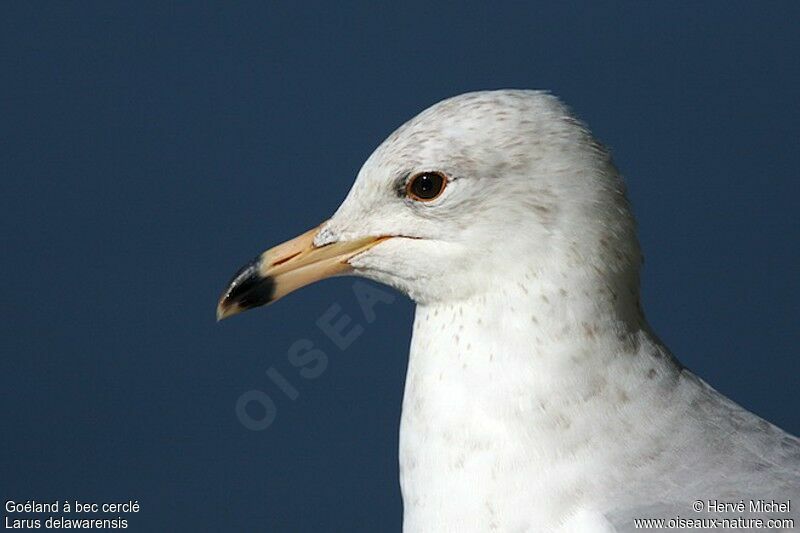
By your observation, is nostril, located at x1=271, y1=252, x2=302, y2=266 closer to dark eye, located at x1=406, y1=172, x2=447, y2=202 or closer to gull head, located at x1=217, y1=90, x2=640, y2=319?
gull head, located at x1=217, y1=90, x2=640, y2=319

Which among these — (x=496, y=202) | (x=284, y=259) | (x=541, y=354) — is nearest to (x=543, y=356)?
(x=541, y=354)

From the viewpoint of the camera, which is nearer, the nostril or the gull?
the gull

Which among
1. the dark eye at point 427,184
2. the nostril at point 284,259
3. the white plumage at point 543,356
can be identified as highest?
the dark eye at point 427,184

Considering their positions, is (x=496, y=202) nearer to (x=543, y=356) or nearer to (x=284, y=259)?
(x=543, y=356)

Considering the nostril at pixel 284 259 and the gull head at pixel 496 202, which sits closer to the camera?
the gull head at pixel 496 202

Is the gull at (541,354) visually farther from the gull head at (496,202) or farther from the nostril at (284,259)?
the nostril at (284,259)

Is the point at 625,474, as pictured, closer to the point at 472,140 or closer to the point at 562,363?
the point at 562,363

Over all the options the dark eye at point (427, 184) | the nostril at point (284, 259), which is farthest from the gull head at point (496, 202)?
the nostril at point (284, 259)

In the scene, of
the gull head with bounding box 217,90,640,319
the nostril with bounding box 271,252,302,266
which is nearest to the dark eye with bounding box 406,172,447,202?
the gull head with bounding box 217,90,640,319

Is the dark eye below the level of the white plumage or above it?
above
